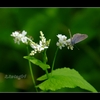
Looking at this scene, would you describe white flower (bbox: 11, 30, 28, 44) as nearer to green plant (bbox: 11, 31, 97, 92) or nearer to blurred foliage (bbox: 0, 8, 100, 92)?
green plant (bbox: 11, 31, 97, 92)

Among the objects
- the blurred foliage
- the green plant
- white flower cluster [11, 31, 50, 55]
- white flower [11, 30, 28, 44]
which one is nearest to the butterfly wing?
the green plant

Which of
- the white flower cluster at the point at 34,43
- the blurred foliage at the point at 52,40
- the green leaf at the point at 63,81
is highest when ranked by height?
the blurred foliage at the point at 52,40

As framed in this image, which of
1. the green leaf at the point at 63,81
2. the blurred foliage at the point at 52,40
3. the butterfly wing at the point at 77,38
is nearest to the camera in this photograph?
the green leaf at the point at 63,81

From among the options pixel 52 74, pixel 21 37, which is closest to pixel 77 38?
pixel 52 74

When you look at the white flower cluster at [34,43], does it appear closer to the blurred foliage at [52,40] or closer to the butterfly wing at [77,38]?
the butterfly wing at [77,38]

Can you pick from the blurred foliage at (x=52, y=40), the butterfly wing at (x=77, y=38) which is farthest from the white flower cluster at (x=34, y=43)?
the blurred foliage at (x=52, y=40)

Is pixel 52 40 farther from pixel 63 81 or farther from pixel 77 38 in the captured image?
pixel 63 81
